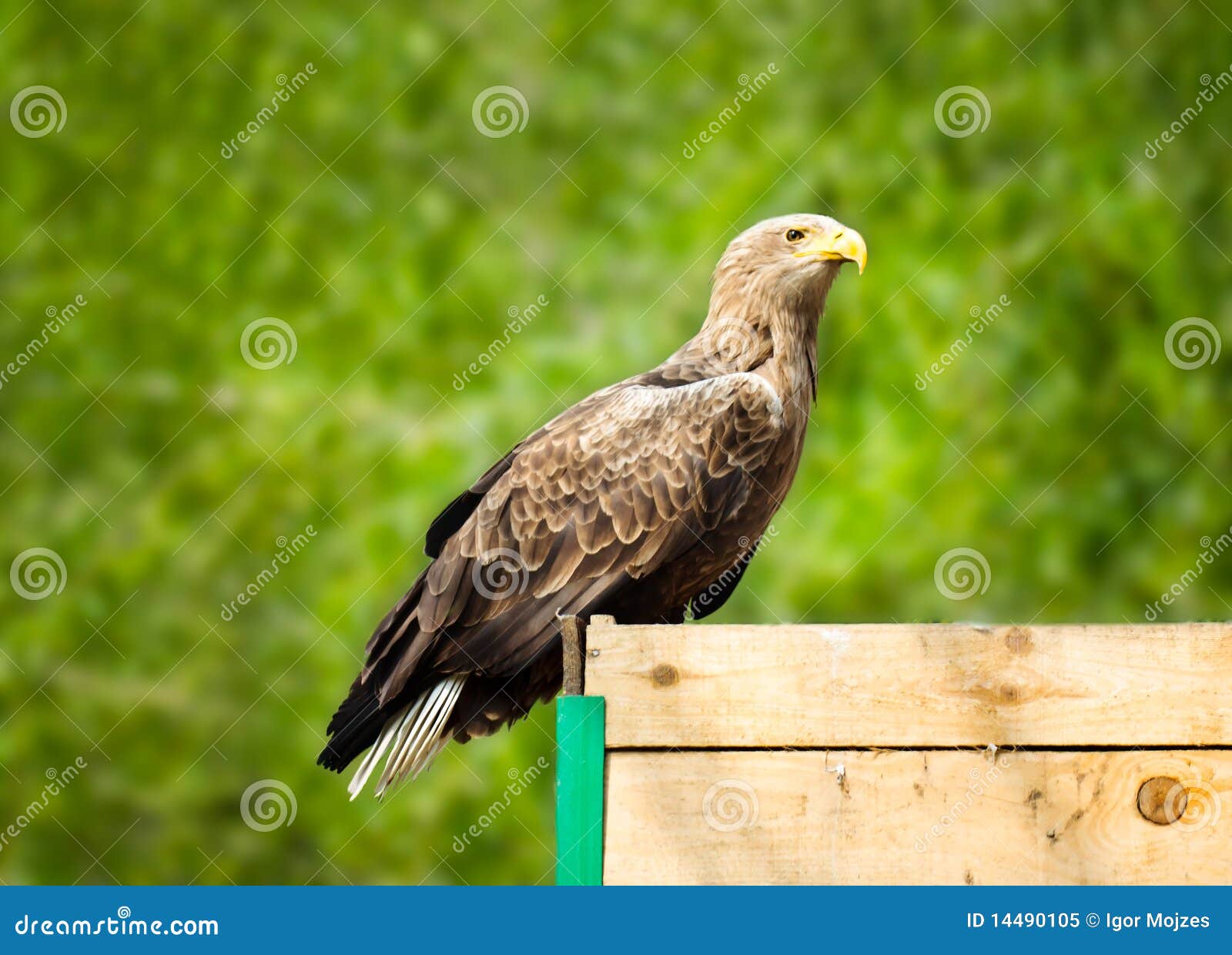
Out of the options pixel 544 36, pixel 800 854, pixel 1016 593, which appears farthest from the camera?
pixel 544 36

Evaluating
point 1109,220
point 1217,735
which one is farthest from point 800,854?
point 1109,220

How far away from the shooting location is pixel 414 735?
177 inches

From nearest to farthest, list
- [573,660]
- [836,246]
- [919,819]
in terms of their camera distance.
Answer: [919,819], [573,660], [836,246]

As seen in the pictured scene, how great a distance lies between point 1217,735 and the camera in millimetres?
2906

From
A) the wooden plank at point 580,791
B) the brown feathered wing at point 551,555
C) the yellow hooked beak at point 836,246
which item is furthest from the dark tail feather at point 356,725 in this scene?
the yellow hooked beak at point 836,246

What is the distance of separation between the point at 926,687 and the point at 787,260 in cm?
218

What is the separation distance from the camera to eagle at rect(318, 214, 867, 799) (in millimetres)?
4398

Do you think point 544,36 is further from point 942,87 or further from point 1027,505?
point 1027,505

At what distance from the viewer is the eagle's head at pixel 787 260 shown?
4738mm

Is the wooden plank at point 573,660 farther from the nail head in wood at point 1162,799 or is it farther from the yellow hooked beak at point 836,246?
the yellow hooked beak at point 836,246

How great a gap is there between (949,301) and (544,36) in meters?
2.63

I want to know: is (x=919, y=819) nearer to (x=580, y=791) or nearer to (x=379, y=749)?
(x=580, y=791)

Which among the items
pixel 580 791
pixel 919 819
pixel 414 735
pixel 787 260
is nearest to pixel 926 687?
pixel 919 819

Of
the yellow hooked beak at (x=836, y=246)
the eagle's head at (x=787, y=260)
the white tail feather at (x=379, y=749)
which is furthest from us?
the eagle's head at (x=787, y=260)
